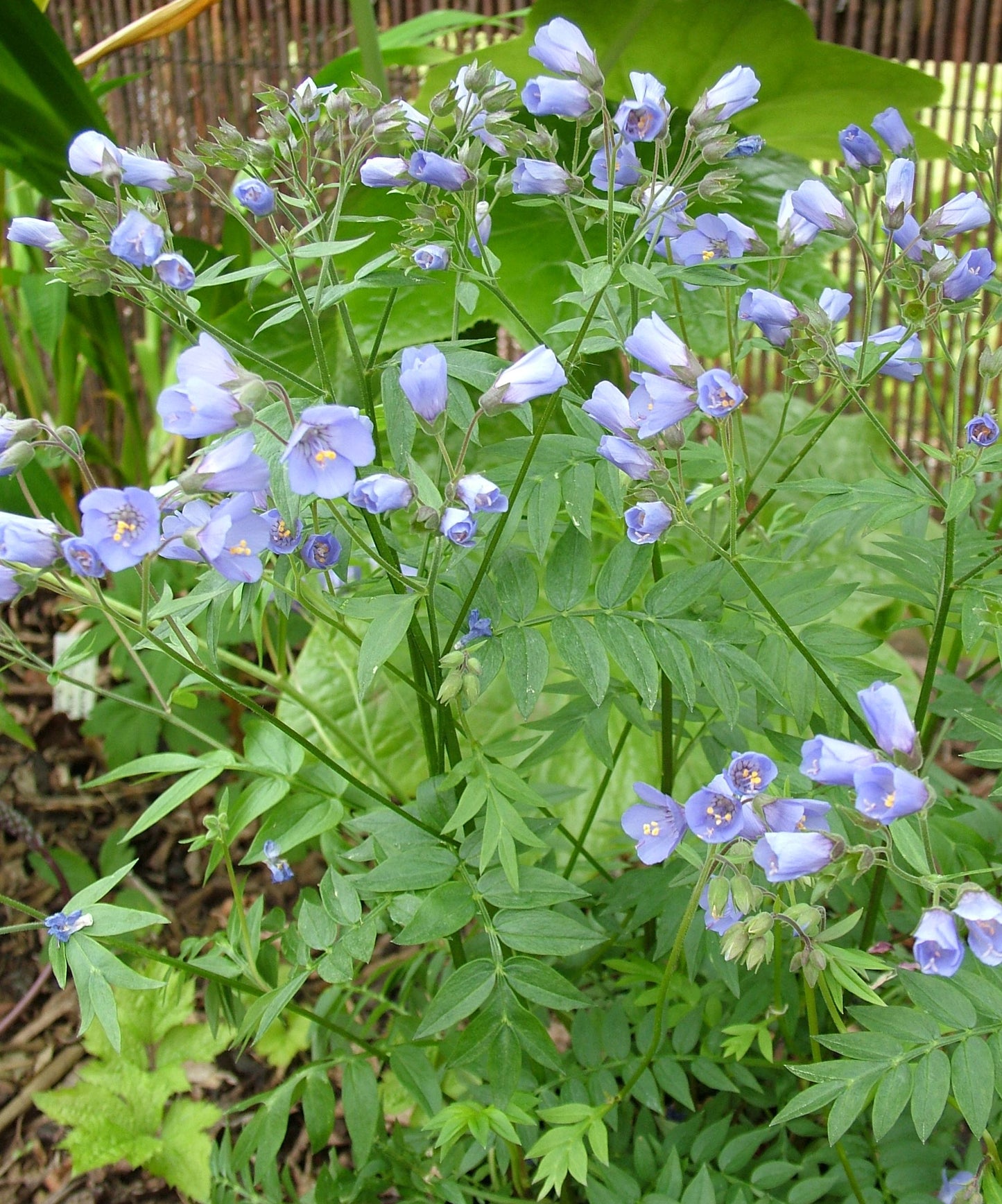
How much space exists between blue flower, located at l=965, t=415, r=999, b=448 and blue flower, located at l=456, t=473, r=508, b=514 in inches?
14.0

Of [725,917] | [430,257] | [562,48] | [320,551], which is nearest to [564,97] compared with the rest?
[562,48]

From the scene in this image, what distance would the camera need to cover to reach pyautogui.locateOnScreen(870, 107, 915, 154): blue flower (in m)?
0.91

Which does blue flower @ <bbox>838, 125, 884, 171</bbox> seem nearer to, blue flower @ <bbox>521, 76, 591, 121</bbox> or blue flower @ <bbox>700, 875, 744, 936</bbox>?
blue flower @ <bbox>521, 76, 591, 121</bbox>

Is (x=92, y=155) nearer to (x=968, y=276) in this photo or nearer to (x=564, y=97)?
(x=564, y=97)

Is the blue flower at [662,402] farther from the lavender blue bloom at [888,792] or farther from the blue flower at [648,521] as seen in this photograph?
the lavender blue bloom at [888,792]

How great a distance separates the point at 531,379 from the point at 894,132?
0.44 meters

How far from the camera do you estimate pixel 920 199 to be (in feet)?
8.33

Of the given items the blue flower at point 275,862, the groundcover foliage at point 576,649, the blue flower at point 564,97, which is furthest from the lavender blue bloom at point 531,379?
the blue flower at point 275,862

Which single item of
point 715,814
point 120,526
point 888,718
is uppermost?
point 120,526

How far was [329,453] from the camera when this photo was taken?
0.67 metres

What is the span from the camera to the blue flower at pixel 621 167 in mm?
876

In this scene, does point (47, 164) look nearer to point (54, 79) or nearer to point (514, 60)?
point (54, 79)

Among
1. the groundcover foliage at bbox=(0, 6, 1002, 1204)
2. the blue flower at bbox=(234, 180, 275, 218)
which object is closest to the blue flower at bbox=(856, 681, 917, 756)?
the groundcover foliage at bbox=(0, 6, 1002, 1204)

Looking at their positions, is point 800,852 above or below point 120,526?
below
